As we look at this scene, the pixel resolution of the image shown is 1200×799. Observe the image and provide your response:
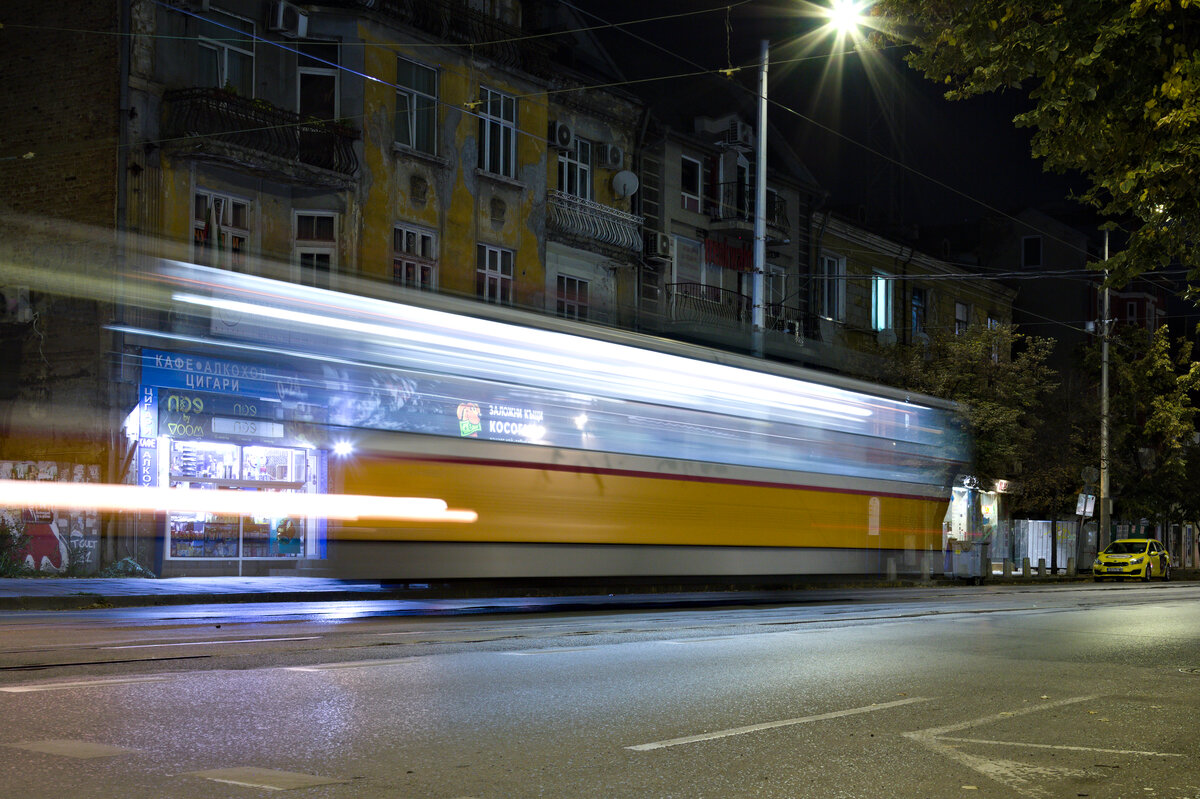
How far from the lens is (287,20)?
26219mm

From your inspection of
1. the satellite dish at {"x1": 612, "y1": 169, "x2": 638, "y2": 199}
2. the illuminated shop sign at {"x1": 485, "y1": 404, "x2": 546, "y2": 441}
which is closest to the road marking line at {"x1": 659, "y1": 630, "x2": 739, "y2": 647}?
the illuminated shop sign at {"x1": 485, "y1": 404, "x2": 546, "y2": 441}

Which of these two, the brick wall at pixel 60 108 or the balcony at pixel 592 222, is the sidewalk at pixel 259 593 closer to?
the brick wall at pixel 60 108

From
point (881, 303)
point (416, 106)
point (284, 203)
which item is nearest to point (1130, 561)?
point (881, 303)

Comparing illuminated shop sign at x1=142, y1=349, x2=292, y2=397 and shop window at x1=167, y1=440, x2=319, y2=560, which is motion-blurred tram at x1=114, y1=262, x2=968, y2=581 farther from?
shop window at x1=167, y1=440, x2=319, y2=560

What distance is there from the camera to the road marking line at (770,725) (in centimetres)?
692

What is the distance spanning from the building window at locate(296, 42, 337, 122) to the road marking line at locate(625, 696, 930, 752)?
70.5 feet

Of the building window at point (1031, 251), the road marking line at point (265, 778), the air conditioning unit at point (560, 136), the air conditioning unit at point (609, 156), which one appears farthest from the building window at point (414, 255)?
the building window at point (1031, 251)

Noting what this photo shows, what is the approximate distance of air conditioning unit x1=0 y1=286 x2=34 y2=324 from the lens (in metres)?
25.2

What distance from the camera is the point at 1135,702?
934cm

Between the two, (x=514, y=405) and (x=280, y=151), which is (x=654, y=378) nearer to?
(x=514, y=405)

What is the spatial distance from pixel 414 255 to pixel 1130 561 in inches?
1046

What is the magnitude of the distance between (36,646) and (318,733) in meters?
5.29

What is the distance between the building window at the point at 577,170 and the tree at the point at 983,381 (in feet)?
38.4

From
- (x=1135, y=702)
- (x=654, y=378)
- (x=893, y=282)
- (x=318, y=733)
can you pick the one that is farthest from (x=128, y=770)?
(x=893, y=282)
